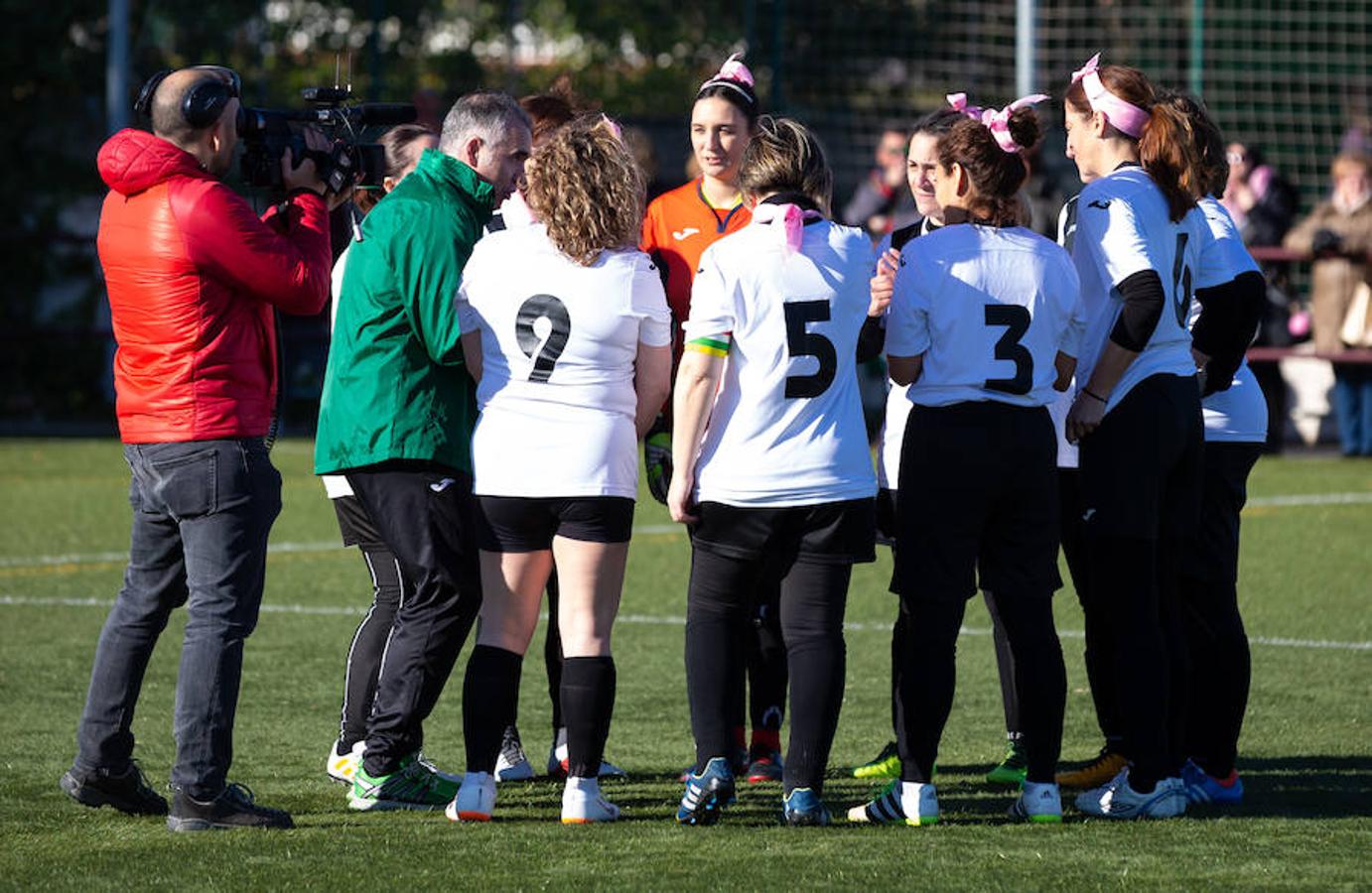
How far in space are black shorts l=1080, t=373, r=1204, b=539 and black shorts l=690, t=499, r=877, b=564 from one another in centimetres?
62

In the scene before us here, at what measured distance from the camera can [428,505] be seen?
5.72m

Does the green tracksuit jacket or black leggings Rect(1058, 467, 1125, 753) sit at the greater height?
the green tracksuit jacket

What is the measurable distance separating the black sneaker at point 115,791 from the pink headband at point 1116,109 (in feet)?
10.2

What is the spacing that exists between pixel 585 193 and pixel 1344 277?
11541 millimetres

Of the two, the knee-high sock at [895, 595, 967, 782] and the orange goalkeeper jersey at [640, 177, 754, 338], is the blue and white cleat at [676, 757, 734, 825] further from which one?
the orange goalkeeper jersey at [640, 177, 754, 338]

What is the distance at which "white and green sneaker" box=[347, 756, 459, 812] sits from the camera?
5.92m

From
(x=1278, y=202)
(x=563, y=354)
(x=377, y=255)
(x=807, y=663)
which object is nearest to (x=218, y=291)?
(x=377, y=255)

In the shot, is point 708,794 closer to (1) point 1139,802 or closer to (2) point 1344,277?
(1) point 1139,802

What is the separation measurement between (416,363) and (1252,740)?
3064 millimetres

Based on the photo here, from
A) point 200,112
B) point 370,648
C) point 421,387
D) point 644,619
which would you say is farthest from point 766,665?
point 644,619

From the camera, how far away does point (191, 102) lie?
5.43 metres

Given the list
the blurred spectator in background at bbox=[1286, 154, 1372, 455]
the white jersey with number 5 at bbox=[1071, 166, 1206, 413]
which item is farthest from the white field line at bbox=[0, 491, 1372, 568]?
the white jersey with number 5 at bbox=[1071, 166, 1206, 413]

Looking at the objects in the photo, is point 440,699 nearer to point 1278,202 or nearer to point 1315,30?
point 1278,202

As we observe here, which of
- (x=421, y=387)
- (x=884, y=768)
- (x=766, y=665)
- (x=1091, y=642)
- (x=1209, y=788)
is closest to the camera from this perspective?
(x=421, y=387)
